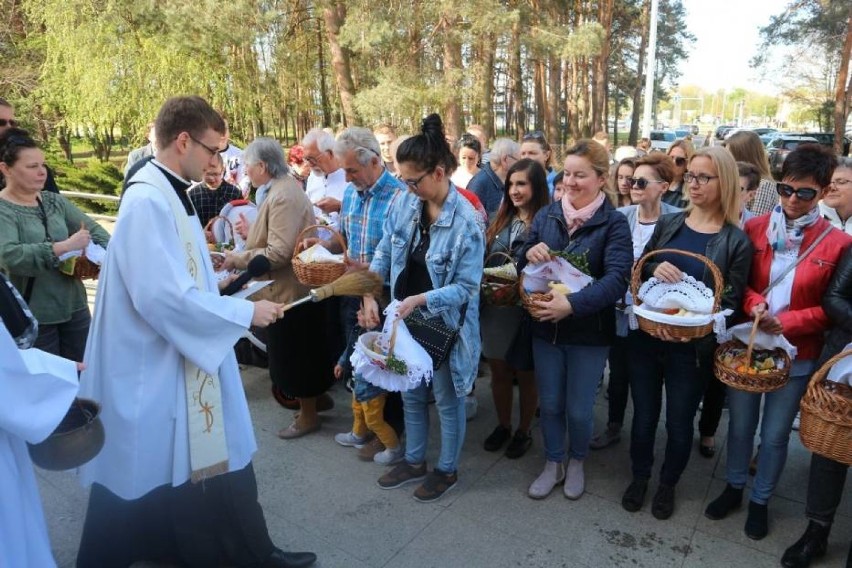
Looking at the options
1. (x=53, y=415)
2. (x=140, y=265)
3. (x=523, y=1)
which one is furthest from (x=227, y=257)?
(x=523, y=1)

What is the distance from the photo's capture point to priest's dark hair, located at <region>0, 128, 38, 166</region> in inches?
137

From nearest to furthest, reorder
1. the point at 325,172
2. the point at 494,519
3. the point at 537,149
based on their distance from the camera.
A: the point at 494,519 → the point at 325,172 → the point at 537,149

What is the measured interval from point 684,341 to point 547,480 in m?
1.26

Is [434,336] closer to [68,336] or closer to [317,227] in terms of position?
[317,227]

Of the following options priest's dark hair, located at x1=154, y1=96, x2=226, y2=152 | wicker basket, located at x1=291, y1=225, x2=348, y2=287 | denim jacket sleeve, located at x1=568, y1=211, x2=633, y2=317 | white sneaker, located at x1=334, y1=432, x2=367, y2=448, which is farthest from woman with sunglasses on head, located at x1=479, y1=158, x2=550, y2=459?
priest's dark hair, located at x1=154, y1=96, x2=226, y2=152

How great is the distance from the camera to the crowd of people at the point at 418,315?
7.62ft

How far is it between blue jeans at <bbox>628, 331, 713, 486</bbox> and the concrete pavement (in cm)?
31

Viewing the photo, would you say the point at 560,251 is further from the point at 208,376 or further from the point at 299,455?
the point at 299,455

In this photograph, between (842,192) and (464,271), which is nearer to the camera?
(464,271)

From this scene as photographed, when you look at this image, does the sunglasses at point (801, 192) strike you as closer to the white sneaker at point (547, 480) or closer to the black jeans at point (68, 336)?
the white sneaker at point (547, 480)

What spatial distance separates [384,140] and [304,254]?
3.37m

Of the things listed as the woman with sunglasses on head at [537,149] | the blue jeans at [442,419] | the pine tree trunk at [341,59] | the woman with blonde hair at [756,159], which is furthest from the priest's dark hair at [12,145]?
the pine tree trunk at [341,59]

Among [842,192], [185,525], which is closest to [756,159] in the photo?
[842,192]

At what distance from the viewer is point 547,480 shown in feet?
11.4
